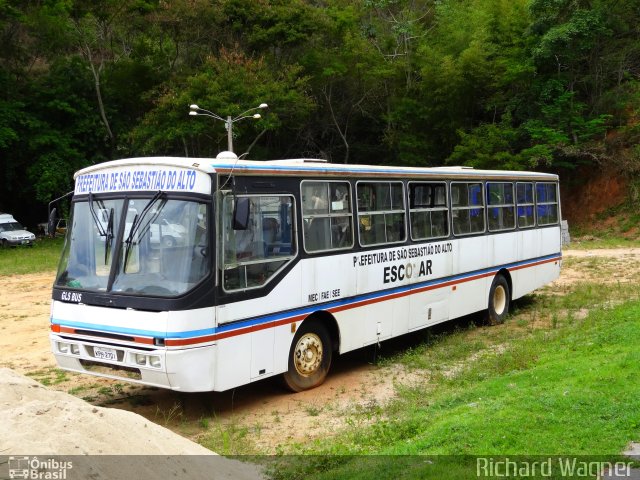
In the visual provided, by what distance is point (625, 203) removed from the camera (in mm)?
36000

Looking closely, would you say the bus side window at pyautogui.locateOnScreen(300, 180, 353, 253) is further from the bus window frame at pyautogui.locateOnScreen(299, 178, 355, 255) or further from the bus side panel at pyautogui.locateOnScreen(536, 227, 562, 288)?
the bus side panel at pyautogui.locateOnScreen(536, 227, 562, 288)

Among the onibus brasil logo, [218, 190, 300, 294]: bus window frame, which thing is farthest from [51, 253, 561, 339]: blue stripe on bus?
the onibus brasil logo

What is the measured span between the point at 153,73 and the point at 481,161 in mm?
20863

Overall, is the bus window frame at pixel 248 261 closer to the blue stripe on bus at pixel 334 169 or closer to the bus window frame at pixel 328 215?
the bus window frame at pixel 328 215

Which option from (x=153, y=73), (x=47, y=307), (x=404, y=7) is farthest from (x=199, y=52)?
(x=47, y=307)

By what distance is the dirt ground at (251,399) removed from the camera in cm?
776

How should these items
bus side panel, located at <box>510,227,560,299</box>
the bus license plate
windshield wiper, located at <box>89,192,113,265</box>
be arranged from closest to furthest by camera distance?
the bus license plate, windshield wiper, located at <box>89,192,113,265</box>, bus side panel, located at <box>510,227,560,299</box>

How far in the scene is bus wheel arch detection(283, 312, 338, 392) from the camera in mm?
8961

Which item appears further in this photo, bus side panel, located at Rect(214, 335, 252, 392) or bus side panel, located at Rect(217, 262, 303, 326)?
bus side panel, located at Rect(217, 262, 303, 326)

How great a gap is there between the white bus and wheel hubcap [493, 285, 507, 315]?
340 centimetres

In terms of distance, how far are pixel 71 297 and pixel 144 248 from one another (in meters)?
1.12

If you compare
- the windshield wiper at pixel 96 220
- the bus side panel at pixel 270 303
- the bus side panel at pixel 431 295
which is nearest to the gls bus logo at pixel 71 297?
the windshield wiper at pixel 96 220

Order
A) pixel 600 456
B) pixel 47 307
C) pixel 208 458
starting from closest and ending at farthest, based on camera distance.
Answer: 1. pixel 600 456
2. pixel 208 458
3. pixel 47 307

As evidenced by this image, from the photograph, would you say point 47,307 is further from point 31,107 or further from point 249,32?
point 31,107
